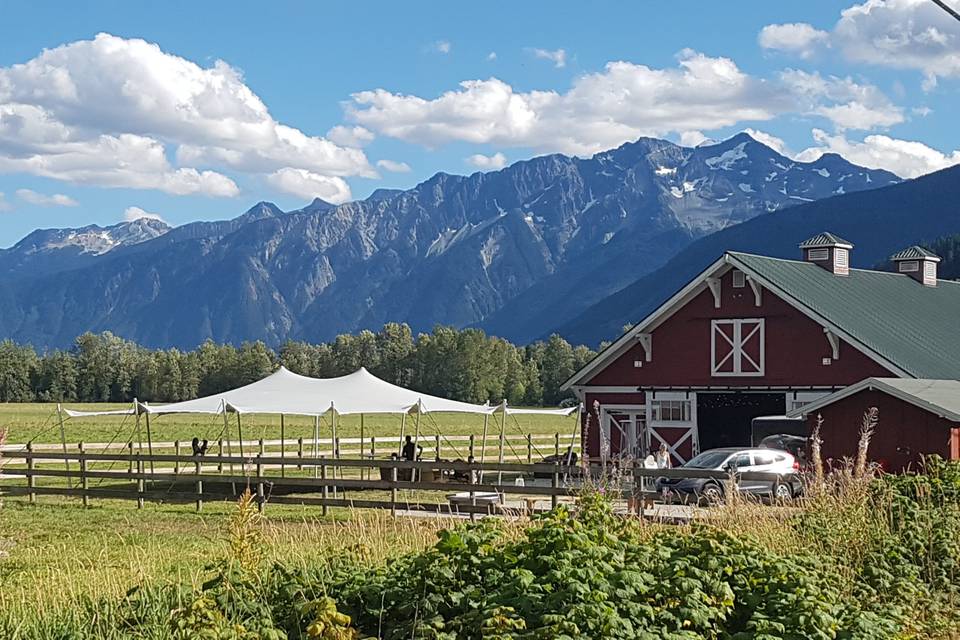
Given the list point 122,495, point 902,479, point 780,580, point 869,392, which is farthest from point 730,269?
point 780,580

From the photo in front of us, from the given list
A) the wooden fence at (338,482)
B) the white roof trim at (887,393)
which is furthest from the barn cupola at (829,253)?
the white roof trim at (887,393)

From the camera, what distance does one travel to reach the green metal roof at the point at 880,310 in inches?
1326

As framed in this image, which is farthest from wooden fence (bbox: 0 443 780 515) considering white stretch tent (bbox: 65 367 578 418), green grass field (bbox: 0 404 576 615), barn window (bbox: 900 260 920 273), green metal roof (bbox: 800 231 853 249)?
barn window (bbox: 900 260 920 273)

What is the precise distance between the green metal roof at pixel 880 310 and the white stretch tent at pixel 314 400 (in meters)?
9.28

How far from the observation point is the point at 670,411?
3731cm

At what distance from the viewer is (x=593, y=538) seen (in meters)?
9.31

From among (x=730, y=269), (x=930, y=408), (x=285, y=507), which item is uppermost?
(x=730, y=269)

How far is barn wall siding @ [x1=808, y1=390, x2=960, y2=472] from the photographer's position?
2586cm

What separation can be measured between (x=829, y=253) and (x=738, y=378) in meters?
7.01

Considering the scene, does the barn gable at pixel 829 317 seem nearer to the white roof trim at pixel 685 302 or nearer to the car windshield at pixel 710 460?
the white roof trim at pixel 685 302

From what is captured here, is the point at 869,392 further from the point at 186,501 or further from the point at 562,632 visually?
the point at 562,632

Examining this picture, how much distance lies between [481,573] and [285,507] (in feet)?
62.1

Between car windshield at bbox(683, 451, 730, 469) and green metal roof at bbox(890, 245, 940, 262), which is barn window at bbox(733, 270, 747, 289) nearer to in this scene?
car windshield at bbox(683, 451, 730, 469)

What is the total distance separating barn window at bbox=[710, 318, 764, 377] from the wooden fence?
20.5ft
